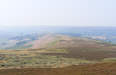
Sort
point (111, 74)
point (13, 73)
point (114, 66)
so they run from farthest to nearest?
point (114, 66), point (13, 73), point (111, 74)

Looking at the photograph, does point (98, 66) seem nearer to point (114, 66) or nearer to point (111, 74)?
point (114, 66)

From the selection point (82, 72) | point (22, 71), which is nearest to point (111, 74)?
point (82, 72)

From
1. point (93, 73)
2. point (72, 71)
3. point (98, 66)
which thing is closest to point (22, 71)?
Result: point (72, 71)

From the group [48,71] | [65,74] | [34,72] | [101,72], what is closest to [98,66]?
[101,72]

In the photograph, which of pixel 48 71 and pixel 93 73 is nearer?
pixel 93 73

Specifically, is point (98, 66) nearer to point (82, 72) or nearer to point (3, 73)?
point (82, 72)

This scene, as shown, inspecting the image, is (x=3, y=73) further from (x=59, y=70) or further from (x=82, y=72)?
(x=82, y=72)

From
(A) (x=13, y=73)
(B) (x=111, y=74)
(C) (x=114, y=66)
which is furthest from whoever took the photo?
(C) (x=114, y=66)

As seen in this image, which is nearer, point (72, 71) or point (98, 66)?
point (72, 71)
